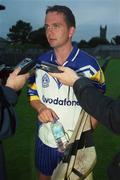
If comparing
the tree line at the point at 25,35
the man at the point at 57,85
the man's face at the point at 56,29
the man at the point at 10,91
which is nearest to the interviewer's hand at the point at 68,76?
the man at the point at 10,91

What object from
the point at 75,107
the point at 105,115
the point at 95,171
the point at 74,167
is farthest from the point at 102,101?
the point at 95,171

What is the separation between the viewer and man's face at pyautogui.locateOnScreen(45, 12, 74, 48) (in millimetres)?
3986

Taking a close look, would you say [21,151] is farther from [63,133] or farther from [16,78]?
[16,78]

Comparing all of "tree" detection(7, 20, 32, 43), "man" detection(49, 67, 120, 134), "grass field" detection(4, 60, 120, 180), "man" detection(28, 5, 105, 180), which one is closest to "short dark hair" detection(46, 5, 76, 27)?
"man" detection(28, 5, 105, 180)

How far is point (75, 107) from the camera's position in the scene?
13.0 feet

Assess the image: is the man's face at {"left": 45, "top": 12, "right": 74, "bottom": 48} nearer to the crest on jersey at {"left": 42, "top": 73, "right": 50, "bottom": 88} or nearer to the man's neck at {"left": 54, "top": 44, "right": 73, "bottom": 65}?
the man's neck at {"left": 54, "top": 44, "right": 73, "bottom": 65}

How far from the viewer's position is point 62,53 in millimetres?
4078

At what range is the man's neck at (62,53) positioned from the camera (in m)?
4.07

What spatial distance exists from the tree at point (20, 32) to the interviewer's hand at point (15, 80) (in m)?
79.7

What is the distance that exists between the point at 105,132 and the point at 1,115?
6.40 meters

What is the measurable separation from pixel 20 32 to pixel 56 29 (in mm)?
83603

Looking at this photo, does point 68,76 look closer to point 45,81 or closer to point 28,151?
point 45,81

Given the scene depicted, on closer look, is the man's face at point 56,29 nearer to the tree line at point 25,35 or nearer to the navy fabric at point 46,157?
the navy fabric at point 46,157

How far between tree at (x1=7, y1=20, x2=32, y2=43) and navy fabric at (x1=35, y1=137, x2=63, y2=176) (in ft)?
259
